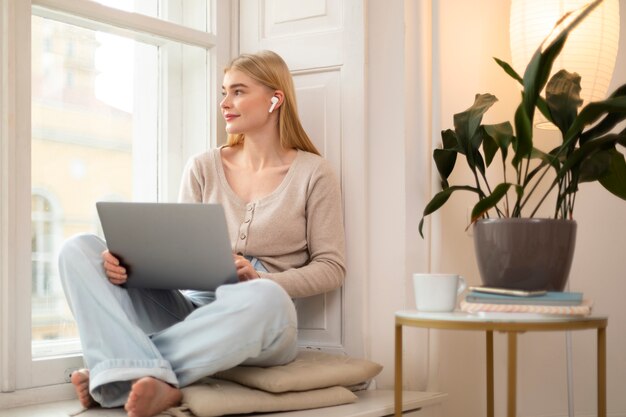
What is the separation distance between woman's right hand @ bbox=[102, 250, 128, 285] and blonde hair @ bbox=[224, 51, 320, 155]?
0.67 meters

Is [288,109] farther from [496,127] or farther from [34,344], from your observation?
[34,344]

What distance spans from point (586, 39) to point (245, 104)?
0.93m

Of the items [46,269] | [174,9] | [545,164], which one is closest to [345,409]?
[545,164]

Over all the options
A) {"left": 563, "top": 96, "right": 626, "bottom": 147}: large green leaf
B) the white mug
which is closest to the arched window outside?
the white mug

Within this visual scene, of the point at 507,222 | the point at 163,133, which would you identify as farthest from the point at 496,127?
the point at 163,133

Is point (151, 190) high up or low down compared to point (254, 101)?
down

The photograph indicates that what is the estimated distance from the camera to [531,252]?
5.58ft

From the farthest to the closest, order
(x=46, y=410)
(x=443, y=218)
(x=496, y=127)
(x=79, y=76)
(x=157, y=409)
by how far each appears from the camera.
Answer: (x=443, y=218)
(x=79, y=76)
(x=496, y=127)
(x=46, y=410)
(x=157, y=409)

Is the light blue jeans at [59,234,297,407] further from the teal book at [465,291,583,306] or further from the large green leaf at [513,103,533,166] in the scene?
the large green leaf at [513,103,533,166]

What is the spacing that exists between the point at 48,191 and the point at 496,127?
114cm

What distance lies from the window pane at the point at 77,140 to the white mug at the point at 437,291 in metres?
0.96

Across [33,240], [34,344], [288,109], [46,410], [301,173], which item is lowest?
[46,410]

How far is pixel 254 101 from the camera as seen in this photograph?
2252 mm

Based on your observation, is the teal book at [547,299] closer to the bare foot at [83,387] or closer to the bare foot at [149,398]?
the bare foot at [149,398]
